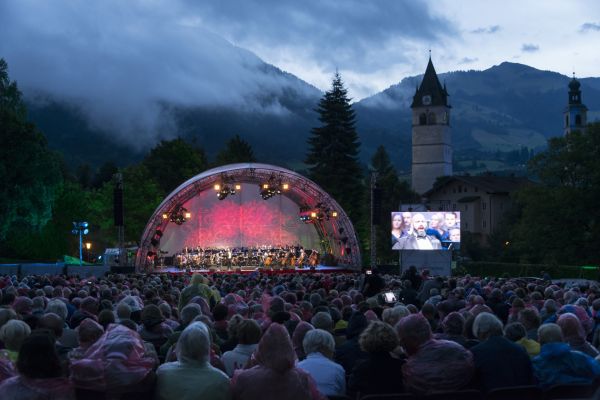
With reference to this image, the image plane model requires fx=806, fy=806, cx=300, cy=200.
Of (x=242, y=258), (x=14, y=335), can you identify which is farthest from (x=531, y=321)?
(x=242, y=258)

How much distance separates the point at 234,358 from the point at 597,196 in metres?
38.2

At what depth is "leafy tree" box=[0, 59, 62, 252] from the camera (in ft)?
124

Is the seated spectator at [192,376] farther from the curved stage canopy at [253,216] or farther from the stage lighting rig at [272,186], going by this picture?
the stage lighting rig at [272,186]

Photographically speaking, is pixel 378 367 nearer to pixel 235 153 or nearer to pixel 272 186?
pixel 272 186

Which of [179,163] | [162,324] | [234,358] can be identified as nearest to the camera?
[234,358]

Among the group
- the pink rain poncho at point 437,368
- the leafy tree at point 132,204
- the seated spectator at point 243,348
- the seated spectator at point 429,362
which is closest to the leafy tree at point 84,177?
the leafy tree at point 132,204

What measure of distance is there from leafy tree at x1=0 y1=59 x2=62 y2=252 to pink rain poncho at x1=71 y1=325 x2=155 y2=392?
111 ft

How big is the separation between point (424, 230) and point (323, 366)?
91.3 ft

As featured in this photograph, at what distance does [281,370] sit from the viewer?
17.4 ft

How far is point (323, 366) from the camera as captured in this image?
616cm

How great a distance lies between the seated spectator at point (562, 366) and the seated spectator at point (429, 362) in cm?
64

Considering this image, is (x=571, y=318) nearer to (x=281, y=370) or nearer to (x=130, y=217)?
(x=281, y=370)

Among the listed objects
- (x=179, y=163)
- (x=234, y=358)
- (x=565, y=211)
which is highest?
(x=179, y=163)

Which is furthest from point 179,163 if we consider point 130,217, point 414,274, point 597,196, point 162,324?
point 162,324
